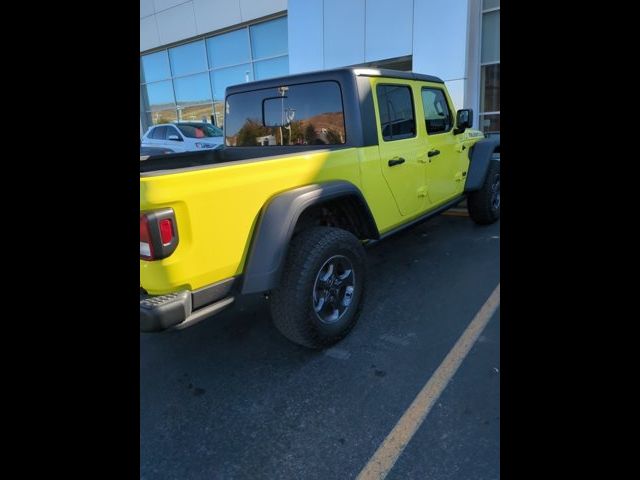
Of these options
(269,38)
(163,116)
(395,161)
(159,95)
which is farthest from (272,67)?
(395,161)

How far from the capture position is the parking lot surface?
2.07 meters

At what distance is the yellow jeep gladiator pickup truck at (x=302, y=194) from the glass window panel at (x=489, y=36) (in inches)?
261

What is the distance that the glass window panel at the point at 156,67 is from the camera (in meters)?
19.3

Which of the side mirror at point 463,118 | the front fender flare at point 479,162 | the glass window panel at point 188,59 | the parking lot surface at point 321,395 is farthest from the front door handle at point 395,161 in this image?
the glass window panel at point 188,59

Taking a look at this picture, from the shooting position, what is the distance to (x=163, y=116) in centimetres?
2041

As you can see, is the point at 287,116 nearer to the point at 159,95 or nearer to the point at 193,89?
the point at 193,89

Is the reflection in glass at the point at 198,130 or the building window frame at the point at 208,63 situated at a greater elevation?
the building window frame at the point at 208,63

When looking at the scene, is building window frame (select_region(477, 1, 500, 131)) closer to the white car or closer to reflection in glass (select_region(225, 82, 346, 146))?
the white car

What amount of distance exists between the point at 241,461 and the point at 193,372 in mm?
921

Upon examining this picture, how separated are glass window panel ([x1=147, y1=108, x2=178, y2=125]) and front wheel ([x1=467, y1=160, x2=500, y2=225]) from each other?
17336 millimetres

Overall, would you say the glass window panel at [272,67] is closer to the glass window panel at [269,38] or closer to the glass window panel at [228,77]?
the glass window panel at [269,38]

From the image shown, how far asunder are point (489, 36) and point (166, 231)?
1063cm
